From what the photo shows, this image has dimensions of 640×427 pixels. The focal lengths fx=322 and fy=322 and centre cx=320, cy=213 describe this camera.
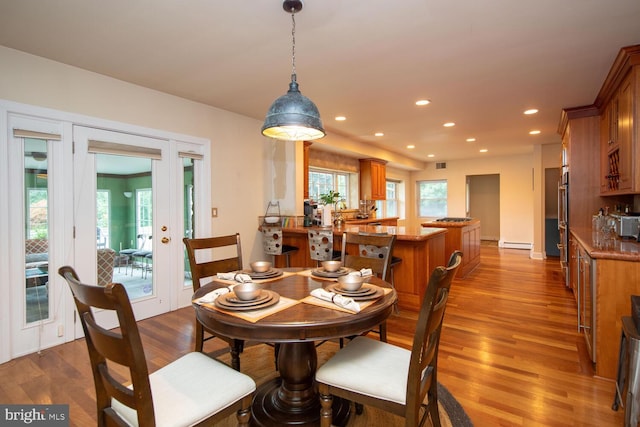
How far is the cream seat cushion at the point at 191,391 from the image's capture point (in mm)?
1189

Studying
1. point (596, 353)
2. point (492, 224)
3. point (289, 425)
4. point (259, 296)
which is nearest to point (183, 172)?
point (259, 296)

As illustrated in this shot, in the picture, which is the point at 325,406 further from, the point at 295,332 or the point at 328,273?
the point at 328,273

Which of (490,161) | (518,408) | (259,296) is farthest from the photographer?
(490,161)

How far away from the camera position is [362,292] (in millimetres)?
1654

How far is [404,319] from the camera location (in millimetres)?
3424

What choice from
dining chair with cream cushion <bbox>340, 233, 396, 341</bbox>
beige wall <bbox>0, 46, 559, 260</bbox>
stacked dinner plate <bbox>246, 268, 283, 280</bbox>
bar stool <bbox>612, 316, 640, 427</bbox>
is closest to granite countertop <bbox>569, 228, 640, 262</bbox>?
bar stool <bbox>612, 316, 640, 427</bbox>

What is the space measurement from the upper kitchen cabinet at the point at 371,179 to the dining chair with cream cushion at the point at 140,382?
6087 mm

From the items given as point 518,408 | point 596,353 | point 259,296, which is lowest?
point 518,408

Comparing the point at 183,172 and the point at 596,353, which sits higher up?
the point at 183,172

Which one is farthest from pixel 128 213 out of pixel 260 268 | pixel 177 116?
pixel 260 268

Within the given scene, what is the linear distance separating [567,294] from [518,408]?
3.07 meters

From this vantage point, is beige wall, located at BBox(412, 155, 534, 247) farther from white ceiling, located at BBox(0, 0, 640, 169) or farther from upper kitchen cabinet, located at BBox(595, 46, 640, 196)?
white ceiling, located at BBox(0, 0, 640, 169)

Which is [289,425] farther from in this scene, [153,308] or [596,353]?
[153,308]

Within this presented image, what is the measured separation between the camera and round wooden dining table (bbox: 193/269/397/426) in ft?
4.40
